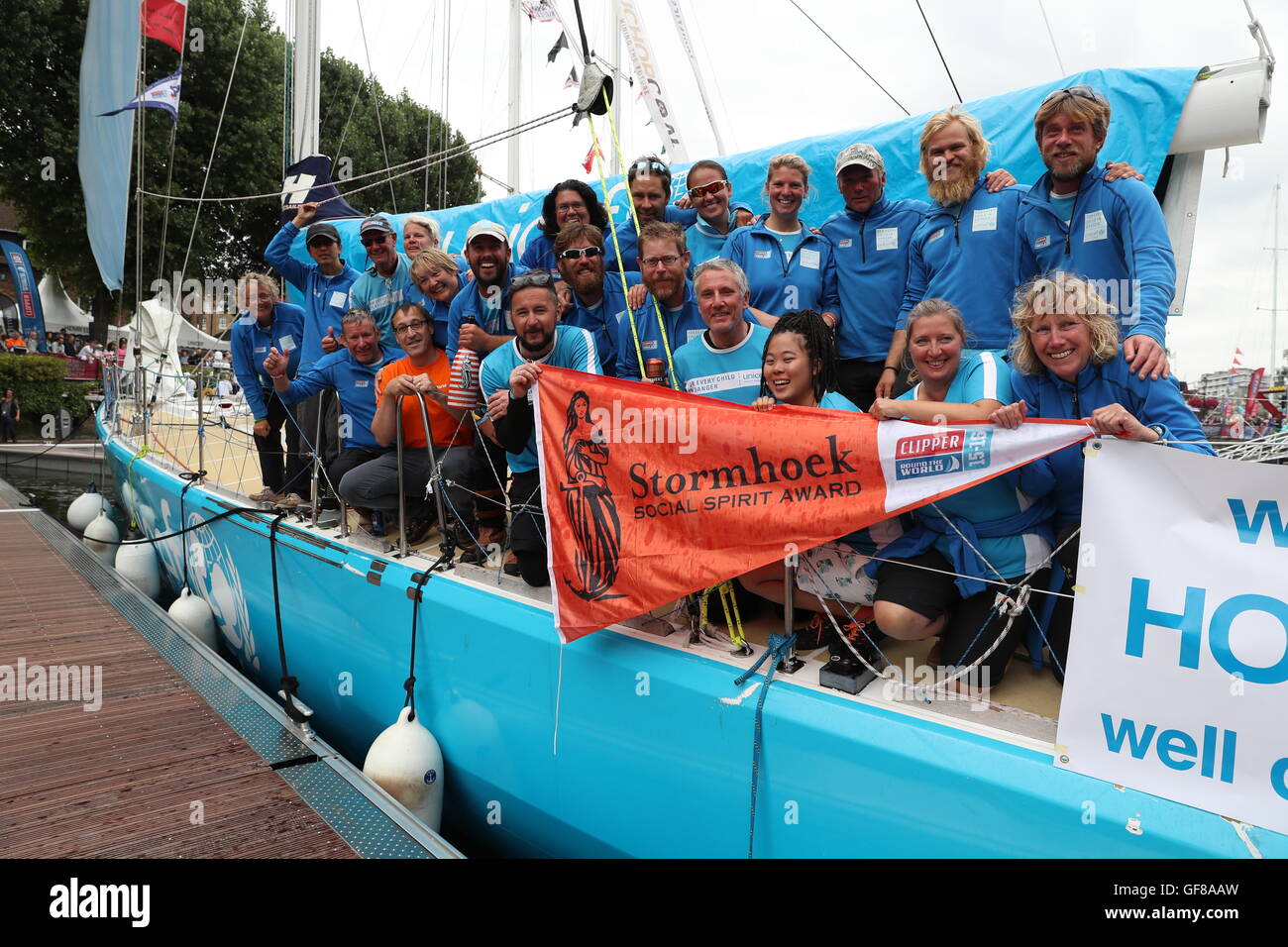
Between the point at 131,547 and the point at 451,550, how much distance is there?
5502mm

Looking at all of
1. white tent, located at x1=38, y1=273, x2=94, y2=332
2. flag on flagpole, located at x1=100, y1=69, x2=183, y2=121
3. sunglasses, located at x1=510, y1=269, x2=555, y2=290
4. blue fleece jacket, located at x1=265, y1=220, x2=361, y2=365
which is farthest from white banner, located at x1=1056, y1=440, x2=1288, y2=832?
white tent, located at x1=38, y1=273, x2=94, y2=332

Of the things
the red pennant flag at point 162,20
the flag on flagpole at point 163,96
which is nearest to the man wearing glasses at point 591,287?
the red pennant flag at point 162,20

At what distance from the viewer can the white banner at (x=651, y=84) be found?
310 inches

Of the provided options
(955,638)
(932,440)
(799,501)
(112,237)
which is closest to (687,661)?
(799,501)

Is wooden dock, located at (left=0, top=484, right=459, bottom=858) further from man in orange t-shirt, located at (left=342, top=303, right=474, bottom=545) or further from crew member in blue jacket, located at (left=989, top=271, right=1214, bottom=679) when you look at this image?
crew member in blue jacket, located at (left=989, top=271, right=1214, bottom=679)

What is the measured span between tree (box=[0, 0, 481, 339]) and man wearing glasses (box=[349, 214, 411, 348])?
10.5 metres

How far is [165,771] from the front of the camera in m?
3.25

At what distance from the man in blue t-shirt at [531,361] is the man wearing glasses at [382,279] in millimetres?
1652

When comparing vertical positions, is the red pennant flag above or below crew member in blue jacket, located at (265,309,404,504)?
above

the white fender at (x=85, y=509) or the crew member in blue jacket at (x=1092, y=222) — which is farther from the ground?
the crew member in blue jacket at (x=1092, y=222)

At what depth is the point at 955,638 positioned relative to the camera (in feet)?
7.14

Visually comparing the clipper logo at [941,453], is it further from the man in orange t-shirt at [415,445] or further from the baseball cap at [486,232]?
the baseball cap at [486,232]

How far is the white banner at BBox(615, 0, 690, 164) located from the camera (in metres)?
7.88
